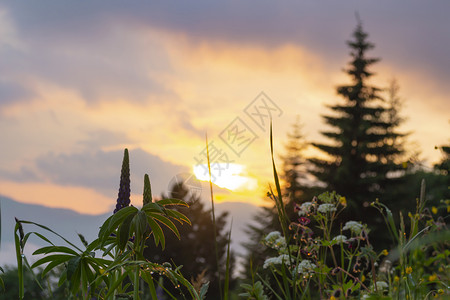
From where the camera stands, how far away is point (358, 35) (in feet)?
133

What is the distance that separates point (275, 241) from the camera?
5.88 m

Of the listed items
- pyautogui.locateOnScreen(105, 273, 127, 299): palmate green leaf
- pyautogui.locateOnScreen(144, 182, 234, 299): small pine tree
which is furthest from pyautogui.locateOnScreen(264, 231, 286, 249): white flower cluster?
pyautogui.locateOnScreen(144, 182, 234, 299): small pine tree

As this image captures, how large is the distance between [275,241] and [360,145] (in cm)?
3294

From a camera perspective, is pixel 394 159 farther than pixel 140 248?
Yes

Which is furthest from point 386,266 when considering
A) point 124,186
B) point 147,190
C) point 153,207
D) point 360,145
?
point 360,145

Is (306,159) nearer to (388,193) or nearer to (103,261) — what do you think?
(388,193)

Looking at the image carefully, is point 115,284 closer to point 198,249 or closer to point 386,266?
point 386,266

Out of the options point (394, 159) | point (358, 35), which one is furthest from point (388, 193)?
point (358, 35)

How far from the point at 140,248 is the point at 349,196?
34.9 meters

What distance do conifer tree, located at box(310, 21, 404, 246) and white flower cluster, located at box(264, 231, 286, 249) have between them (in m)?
29.5

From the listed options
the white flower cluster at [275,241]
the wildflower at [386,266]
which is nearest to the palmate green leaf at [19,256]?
the wildflower at [386,266]

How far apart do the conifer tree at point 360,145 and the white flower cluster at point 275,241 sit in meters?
29.5

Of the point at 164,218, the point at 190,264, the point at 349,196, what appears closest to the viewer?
the point at 164,218

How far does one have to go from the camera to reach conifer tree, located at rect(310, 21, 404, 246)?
1421 inches
